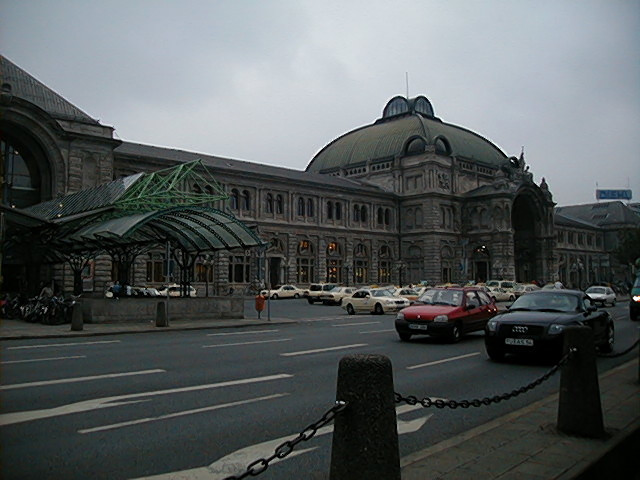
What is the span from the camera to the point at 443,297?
57.8ft

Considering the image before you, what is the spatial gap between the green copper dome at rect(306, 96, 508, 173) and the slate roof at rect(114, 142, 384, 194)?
20.9ft

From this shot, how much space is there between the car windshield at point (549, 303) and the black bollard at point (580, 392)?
7.31 metres

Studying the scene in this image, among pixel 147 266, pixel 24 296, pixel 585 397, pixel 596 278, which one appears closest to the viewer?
pixel 585 397

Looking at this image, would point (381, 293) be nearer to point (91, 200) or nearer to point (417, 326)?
point (91, 200)

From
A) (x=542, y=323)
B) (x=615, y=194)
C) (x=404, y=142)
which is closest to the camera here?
(x=542, y=323)

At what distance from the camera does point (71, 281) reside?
4059 centimetres

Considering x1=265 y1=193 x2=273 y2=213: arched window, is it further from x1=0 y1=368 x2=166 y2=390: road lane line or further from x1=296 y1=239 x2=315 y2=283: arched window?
x1=0 y1=368 x2=166 y2=390: road lane line

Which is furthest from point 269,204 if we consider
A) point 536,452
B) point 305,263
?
point 536,452

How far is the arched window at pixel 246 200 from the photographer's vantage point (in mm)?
59969

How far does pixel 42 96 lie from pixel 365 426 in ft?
149

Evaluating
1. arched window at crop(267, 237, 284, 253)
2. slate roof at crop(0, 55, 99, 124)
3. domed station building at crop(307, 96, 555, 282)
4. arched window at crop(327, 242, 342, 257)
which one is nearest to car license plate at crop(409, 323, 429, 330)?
slate roof at crop(0, 55, 99, 124)

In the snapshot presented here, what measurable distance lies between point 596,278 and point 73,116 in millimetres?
85228

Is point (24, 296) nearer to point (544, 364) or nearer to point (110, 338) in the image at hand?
point (110, 338)

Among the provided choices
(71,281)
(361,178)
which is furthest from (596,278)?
(71,281)
